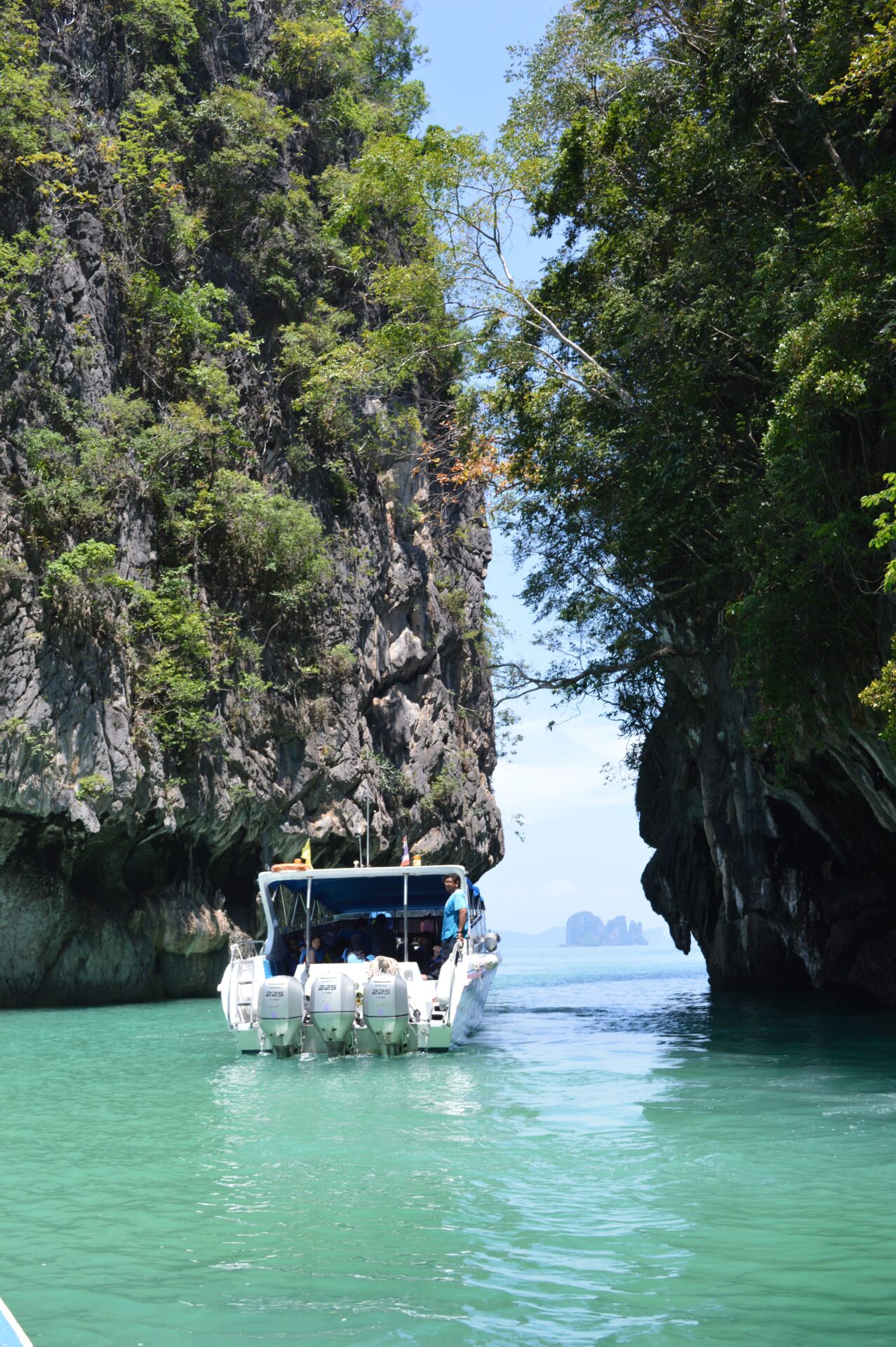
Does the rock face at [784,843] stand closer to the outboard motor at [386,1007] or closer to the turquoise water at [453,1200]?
the turquoise water at [453,1200]

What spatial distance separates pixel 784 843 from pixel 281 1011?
14.4 meters

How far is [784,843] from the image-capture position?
25188mm

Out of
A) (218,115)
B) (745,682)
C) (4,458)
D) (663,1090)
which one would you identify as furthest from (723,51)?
(218,115)

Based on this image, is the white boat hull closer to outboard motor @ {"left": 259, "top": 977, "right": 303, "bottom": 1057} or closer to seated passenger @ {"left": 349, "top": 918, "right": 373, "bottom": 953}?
outboard motor @ {"left": 259, "top": 977, "right": 303, "bottom": 1057}

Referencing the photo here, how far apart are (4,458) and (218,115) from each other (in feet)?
42.0

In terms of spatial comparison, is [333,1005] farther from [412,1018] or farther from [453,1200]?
[453,1200]

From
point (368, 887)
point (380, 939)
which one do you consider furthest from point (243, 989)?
point (368, 887)

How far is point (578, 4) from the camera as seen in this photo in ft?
67.6

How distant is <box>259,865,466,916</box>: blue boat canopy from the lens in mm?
16109

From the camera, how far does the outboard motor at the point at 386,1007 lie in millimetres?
13602

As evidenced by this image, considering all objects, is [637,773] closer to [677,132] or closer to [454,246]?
[454,246]

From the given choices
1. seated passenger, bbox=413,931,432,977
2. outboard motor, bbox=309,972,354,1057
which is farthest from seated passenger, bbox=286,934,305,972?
outboard motor, bbox=309,972,354,1057

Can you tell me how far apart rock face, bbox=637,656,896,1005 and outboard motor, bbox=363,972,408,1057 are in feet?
21.4

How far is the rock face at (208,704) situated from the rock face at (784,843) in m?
7.61
